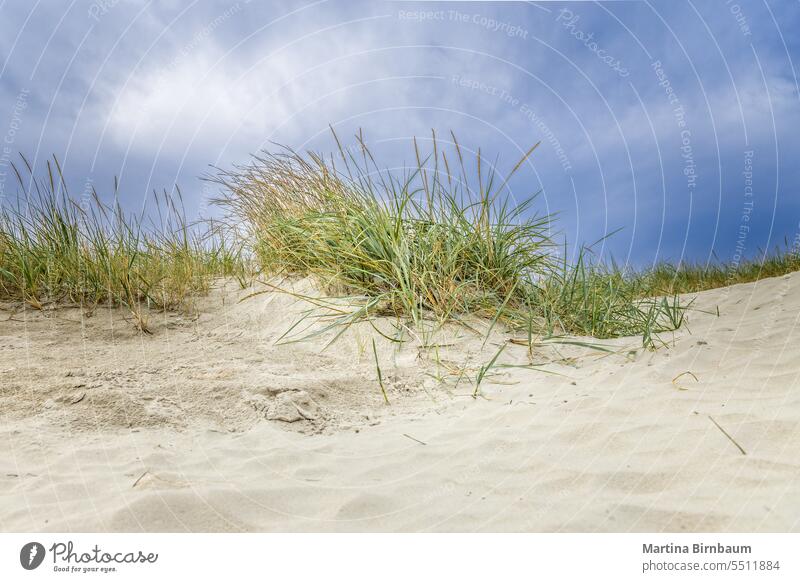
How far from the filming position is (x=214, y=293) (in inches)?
187

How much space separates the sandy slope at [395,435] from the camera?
159 centimetres

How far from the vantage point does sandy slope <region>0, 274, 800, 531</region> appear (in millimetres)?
1588

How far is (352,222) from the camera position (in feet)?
13.6

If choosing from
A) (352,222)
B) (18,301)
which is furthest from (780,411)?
(18,301)

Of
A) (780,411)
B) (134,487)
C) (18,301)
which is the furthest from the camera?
(18,301)

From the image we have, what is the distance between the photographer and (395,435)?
2.33 metres

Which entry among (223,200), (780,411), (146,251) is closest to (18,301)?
(146,251)

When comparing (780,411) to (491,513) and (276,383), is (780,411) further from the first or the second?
(276,383)

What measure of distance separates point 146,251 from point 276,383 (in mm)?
2408
